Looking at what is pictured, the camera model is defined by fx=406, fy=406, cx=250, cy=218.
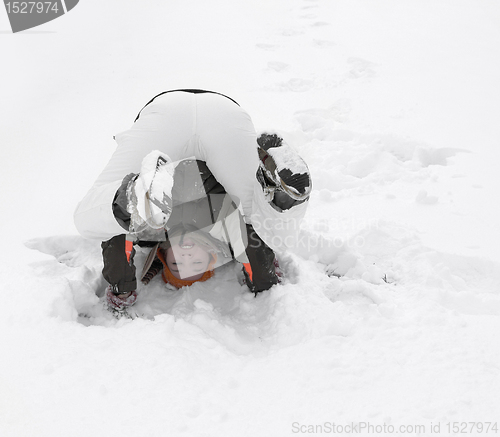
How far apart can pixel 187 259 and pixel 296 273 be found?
1.62 feet

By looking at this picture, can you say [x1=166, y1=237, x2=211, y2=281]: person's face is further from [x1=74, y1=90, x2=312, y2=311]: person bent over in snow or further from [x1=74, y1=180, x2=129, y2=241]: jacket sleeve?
[x1=74, y1=180, x2=129, y2=241]: jacket sleeve

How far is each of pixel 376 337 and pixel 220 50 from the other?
398 centimetres

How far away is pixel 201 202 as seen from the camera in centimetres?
170

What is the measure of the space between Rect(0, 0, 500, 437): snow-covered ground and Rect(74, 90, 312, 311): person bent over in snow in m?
0.14

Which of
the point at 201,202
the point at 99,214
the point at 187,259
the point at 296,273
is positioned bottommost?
the point at 296,273

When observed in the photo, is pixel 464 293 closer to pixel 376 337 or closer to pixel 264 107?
pixel 376 337

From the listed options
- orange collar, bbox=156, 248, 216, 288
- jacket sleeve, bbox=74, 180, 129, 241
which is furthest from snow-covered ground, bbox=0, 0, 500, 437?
jacket sleeve, bbox=74, 180, 129, 241

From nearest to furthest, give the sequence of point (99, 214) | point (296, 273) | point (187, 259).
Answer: point (99, 214), point (187, 259), point (296, 273)

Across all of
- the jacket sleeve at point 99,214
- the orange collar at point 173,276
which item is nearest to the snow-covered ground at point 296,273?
the orange collar at point 173,276

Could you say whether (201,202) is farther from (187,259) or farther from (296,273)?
(296,273)

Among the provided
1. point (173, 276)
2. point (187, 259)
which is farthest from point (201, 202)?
point (173, 276)

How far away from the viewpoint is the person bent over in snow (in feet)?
5.10

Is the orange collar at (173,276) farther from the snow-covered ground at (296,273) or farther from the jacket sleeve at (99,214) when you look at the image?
the jacket sleeve at (99,214)

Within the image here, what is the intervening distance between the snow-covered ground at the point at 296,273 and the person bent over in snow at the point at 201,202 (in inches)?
5.3
